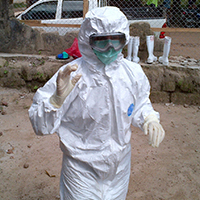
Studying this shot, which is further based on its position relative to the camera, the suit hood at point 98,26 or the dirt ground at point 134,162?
the dirt ground at point 134,162

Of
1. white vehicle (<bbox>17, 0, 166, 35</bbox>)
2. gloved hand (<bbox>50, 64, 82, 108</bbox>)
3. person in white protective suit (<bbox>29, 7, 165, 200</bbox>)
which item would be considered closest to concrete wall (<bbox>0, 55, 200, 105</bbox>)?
white vehicle (<bbox>17, 0, 166, 35</bbox>)

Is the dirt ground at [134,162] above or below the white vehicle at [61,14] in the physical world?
below

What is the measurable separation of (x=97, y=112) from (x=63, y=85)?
0.35 metres

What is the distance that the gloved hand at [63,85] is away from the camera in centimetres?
153

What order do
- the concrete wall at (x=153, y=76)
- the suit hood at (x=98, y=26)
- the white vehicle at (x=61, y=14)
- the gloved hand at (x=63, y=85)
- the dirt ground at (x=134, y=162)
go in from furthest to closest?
1. the white vehicle at (x=61, y=14)
2. the concrete wall at (x=153, y=76)
3. the dirt ground at (x=134, y=162)
4. the suit hood at (x=98, y=26)
5. the gloved hand at (x=63, y=85)

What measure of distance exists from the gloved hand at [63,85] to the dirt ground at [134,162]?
1933 millimetres

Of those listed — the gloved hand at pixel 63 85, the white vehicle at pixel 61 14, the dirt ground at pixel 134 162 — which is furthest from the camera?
the white vehicle at pixel 61 14

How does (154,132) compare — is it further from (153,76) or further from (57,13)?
(57,13)

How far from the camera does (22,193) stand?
3166mm

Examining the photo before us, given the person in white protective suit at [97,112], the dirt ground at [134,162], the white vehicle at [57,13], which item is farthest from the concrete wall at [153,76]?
the person in white protective suit at [97,112]

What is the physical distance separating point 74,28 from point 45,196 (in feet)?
13.9

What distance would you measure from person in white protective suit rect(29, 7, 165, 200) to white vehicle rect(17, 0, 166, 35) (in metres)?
4.44

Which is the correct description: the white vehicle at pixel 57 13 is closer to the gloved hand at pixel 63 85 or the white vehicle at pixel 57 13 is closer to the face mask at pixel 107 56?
the face mask at pixel 107 56

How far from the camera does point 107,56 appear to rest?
1717 mm
